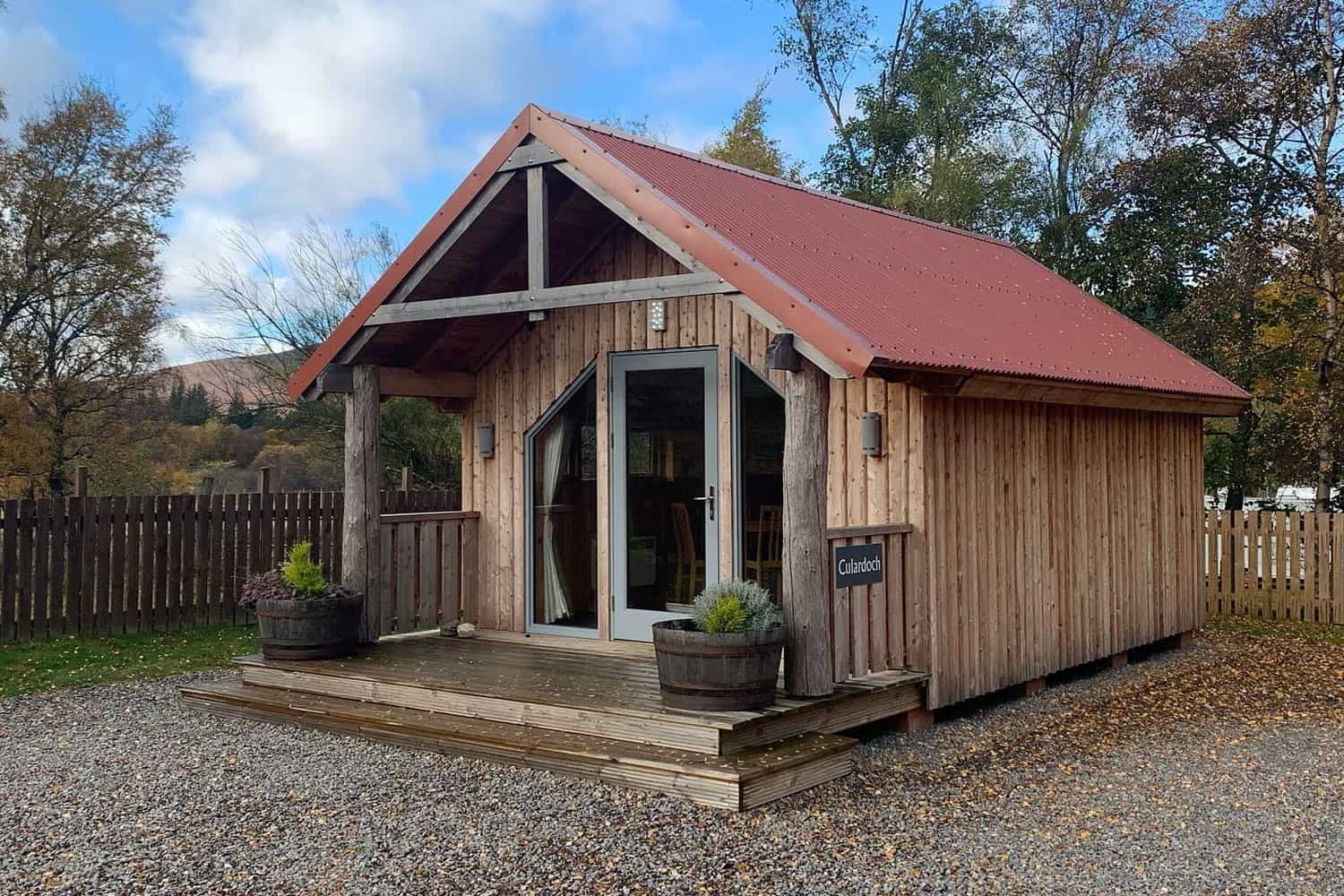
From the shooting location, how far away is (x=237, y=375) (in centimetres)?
2248

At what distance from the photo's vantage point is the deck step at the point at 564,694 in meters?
6.50

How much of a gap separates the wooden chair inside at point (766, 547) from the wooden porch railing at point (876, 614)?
942 millimetres

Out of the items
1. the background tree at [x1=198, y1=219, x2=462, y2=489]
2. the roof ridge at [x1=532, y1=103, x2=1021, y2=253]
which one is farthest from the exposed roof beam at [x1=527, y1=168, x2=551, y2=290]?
the background tree at [x1=198, y1=219, x2=462, y2=489]

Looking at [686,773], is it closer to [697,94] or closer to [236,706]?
[236,706]

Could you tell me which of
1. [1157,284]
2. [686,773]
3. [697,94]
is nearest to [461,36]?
[1157,284]

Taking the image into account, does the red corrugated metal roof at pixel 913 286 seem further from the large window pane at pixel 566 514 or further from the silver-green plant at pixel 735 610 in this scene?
the large window pane at pixel 566 514

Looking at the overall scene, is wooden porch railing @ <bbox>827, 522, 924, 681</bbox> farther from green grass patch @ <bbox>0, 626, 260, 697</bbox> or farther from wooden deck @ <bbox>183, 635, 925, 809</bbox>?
green grass patch @ <bbox>0, 626, 260, 697</bbox>

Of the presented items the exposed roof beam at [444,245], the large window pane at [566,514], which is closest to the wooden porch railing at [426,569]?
the large window pane at [566,514]

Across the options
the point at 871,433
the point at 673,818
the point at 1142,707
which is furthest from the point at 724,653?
the point at 1142,707

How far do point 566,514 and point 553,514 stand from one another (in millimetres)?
132

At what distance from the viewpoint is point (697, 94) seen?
30922 mm

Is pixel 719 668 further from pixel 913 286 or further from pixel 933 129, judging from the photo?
pixel 933 129

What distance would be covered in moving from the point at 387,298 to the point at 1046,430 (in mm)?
4868

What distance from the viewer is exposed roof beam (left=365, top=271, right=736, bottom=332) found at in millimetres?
7281
